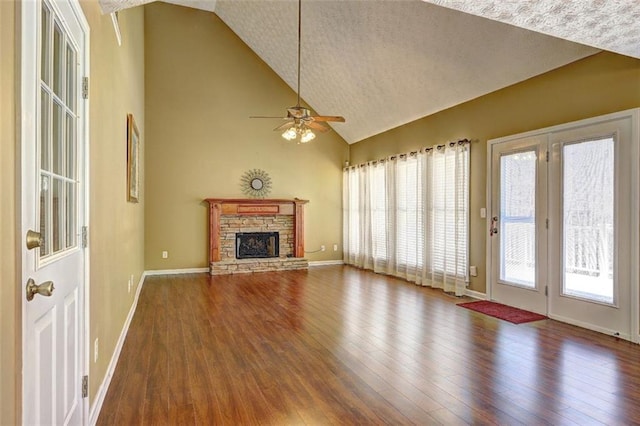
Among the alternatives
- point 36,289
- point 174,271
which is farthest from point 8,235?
point 174,271

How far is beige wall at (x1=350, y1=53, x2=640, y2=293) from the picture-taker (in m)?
3.79

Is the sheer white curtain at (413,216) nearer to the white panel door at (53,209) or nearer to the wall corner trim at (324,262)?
the wall corner trim at (324,262)

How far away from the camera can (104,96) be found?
8.69ft

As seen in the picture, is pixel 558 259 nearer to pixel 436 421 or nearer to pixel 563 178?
pixel 563 178

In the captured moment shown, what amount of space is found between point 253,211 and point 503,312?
4936 millimetres

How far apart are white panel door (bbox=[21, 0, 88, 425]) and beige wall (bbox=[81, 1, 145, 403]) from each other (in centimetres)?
24

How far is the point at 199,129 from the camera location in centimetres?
769

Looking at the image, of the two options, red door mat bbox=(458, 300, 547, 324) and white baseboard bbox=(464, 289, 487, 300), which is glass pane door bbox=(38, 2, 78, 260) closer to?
red door mat bbox=(458, 300, 547, 324)

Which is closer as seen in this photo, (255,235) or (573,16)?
(573,16)

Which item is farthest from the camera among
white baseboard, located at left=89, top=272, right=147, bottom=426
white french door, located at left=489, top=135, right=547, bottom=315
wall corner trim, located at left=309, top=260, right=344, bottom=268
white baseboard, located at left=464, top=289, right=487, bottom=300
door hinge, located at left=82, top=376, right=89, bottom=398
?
wall corner trim, located at left=309, top=260, right=344, bottom=268

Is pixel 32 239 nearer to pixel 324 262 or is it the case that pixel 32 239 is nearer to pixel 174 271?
pixel 174 271

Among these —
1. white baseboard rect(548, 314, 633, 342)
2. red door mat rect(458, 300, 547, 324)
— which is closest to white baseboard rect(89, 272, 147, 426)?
red door mat rect(458, 300, 547, 324)

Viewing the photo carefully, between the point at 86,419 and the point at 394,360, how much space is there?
85.1 inches

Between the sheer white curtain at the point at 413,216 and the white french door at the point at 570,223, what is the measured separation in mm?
532
